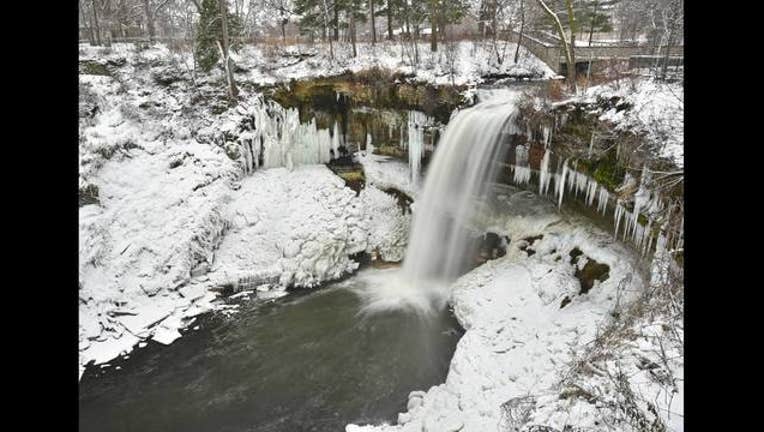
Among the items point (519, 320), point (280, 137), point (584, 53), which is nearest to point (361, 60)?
point (280, 137)

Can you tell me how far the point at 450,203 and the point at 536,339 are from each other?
188 inches

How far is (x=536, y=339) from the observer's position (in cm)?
845

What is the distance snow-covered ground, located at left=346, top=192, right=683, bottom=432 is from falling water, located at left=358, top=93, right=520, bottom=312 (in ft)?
2.65

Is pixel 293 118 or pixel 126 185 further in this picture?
pixel 293 118

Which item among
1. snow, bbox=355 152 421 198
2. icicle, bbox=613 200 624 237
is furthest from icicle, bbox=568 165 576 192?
snow, bbox=355 152 421 198

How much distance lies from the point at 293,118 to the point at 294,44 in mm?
6210

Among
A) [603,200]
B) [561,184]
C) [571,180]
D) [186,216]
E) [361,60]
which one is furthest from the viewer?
[361,60]

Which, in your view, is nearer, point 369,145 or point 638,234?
point 638,234

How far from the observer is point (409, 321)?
10414 mm

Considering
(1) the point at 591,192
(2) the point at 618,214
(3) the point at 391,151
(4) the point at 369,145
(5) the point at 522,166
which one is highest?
(4) the point at 369,145

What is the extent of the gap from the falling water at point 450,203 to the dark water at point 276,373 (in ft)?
3.44

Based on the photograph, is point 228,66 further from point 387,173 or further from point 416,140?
point 416,140
